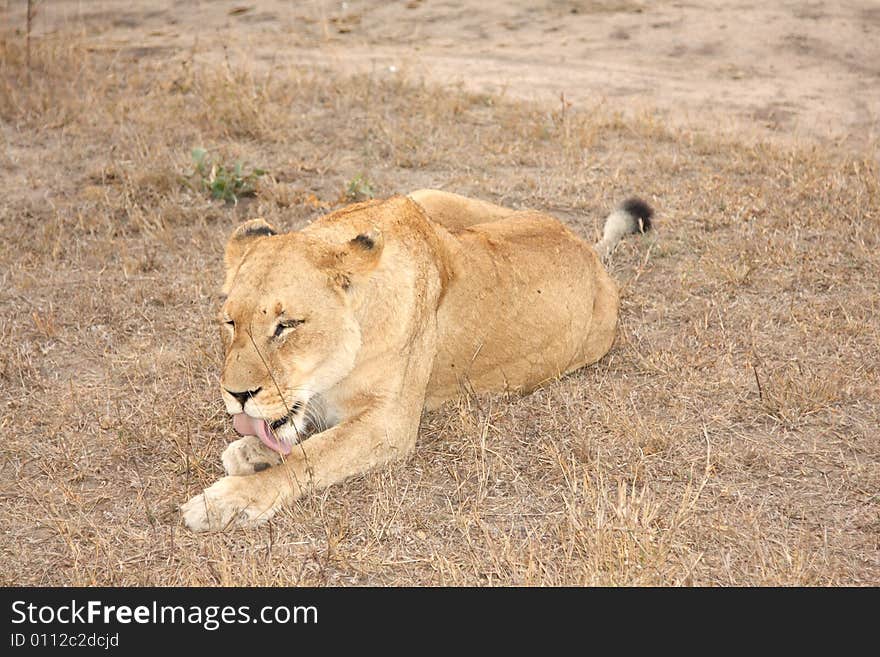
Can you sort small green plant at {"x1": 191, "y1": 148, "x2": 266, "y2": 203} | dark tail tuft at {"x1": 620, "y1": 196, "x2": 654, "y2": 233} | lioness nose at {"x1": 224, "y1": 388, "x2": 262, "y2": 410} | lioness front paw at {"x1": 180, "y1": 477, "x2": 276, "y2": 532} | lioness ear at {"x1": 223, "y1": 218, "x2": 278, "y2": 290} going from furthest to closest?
1. small green plant at {"x1": 191, "y1": 148, "x2": 266, "y2": 203}
2. dark tail tuft at {"x1": 620, "y1": 196, "x2": 654, "y2": 233}
3. lioness ear at {"x1": 223, "y1": 218, "x2": 278, "y2": 290}
4. lioness front paw at {"x1": 180, "y1": 477, "x2": 276, "y2": 532}
5. lioness nose at {"x1": 224, "y1": 388, "x2": 262, "y2": 410}

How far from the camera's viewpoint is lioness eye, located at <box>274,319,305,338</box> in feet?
12.3

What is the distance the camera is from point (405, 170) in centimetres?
810

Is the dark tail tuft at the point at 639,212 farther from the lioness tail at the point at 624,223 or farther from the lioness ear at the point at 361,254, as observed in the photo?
the lioness ear at the point at 361,254

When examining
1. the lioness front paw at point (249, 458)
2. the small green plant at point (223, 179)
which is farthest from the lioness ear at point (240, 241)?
the small green plant at point (223, 179)

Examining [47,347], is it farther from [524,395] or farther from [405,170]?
[405,170]

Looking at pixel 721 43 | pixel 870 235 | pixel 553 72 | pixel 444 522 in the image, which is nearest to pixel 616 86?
pixel 553 72

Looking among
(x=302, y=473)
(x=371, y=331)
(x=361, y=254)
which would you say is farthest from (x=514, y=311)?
(x=302, y=473)

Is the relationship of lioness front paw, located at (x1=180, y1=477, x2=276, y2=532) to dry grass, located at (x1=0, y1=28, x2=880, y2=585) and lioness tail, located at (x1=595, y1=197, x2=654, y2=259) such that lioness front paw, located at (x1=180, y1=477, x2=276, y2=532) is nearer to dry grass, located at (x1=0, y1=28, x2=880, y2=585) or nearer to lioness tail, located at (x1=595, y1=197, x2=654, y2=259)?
dry grass, located at (x1=0, y1=28, x2=880, y2=585)

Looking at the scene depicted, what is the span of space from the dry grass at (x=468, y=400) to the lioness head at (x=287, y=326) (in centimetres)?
42

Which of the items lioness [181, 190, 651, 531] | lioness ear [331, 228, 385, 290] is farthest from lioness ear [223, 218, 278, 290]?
lioness ear [331, 228, 385, 290]

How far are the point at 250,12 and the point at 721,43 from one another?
6388mm

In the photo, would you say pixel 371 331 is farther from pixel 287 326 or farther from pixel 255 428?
pixel 255 428

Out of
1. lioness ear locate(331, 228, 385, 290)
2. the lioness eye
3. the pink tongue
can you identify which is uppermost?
lioness ear locate(331, 228, 385, 290)

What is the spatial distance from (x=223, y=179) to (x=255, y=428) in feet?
12.5
